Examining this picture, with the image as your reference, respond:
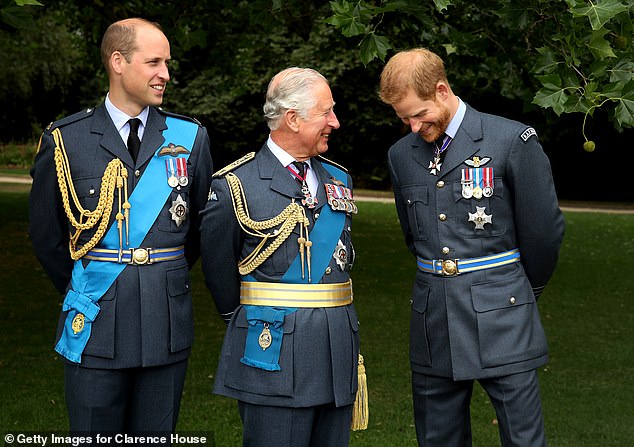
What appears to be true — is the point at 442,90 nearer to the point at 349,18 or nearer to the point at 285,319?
the point at 285,319

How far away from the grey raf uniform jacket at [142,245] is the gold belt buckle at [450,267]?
1.07 m

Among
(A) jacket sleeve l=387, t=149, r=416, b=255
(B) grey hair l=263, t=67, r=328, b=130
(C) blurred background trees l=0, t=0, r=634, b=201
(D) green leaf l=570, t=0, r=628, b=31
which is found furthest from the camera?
(C) blurred background trees l=0, t=0, r=634, b=201

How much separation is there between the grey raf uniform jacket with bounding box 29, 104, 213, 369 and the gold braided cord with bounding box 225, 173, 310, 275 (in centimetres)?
39

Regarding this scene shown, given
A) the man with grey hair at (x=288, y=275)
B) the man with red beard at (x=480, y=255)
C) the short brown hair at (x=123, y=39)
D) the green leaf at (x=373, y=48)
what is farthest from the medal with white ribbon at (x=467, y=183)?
the green leaf at (x=373, y=48)

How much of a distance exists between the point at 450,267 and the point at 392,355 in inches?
184

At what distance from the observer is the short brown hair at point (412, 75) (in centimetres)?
396

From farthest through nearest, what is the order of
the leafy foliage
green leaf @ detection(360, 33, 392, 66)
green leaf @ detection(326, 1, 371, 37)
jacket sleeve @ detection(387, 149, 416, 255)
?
green leaf @ detection(360, 33, 392, 66)
green leaf @ detection(326, 1, 371, 37)
the leafy foliage
jacket sleeve @ detection(387, 149, 416, 255)

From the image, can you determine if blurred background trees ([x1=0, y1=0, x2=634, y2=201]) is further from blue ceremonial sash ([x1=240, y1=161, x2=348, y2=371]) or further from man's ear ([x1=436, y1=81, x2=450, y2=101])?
blue ceremonial sash ([x1=240, y1=161, x2=348, y2=371])

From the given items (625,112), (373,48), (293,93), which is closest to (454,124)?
(293,93)

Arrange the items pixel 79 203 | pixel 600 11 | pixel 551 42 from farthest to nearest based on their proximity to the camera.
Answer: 1. pixel 551 42
2. pixel 600 11
3. pixel 79 203

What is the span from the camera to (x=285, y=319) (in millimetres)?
3762

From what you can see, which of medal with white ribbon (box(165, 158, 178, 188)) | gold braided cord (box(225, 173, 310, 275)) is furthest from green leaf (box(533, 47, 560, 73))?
medal with white ribbon (box(165, 158, 178, 188))

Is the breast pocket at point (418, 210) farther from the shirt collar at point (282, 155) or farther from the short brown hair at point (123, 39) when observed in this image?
the short brown hair at point (123, 39)

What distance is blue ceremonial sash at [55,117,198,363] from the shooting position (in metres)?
3.98
